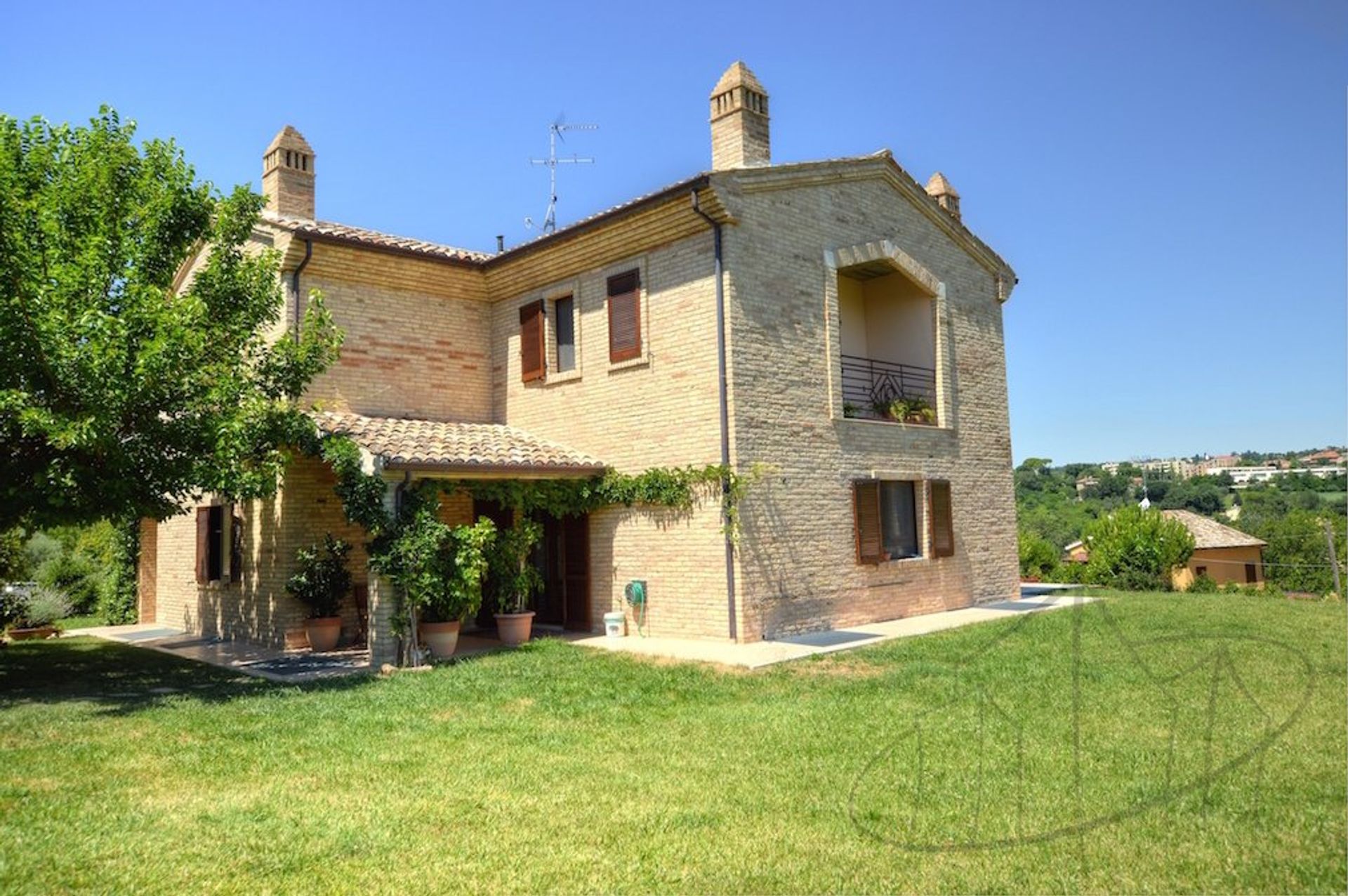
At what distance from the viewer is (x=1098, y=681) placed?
8.62 metres

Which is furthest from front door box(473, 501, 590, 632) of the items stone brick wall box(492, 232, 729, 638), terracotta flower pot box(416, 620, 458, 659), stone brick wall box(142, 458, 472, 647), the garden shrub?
the garden shrub

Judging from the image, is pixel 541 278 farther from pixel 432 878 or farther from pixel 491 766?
pixel 432 878

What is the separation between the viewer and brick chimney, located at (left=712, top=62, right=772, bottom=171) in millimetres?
13531

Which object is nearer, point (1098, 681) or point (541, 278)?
point (1098, 681)

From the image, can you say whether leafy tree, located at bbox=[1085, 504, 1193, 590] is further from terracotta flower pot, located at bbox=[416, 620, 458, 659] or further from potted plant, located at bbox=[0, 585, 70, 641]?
potted plant, located at bbox=[0, 585, 70, 641]

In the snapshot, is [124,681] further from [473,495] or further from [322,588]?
[473,495]

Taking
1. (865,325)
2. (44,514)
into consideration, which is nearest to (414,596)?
(44,514)

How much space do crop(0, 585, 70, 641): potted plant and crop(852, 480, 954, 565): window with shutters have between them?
1307 centimetres

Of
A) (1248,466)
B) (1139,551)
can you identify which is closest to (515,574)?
(1139,551)

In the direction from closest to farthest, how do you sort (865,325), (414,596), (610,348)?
(414,596)
(610,348)
(865,325)

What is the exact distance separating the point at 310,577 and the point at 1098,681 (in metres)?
10.4

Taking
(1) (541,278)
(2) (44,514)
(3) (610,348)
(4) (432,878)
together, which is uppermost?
(1) (541,278)

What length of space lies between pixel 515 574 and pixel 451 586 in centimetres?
174

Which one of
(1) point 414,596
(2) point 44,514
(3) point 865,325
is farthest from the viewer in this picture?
(3) point 865,325
